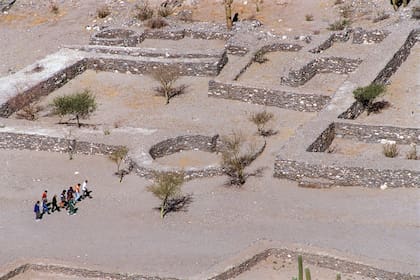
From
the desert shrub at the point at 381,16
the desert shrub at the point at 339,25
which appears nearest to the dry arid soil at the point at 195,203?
the desert shrub at the point at 339,25

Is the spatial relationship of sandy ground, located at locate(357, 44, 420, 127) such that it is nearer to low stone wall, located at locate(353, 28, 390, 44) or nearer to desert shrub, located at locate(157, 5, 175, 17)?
low stone wall, located at locate(353, 28, 390, 44)

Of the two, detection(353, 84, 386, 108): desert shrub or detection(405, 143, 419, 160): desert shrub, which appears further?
detection(353, 84, 386, 108): desert shrub

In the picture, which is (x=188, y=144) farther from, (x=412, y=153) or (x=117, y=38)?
(x=117, y=38)

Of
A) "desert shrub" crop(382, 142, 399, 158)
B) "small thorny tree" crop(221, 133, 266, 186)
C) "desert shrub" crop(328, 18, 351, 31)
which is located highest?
"small thorny tree" crop(221, 133, 266, 186)

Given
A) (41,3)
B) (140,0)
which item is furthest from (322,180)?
(41,3)

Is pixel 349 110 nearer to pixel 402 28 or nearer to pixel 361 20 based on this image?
pixel 402 28

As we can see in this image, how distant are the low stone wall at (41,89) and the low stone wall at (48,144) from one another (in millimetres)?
2332

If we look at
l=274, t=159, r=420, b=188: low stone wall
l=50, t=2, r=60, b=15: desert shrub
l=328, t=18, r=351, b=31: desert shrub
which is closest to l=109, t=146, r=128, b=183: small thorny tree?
l=274, t=159, r=420, b=188: low stone wall

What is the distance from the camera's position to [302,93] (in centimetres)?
3003

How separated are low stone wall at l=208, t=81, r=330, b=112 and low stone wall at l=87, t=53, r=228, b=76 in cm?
210

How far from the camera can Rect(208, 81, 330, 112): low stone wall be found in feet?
98.6

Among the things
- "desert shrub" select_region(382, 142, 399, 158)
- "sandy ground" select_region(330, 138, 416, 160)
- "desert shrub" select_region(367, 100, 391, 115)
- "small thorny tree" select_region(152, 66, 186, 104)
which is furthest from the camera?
"small thorny tree" select_region(152, 66, 186, 104)

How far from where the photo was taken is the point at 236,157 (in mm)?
25125

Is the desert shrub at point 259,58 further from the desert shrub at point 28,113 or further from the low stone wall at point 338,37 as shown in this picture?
the desert shrub at point 28,113
